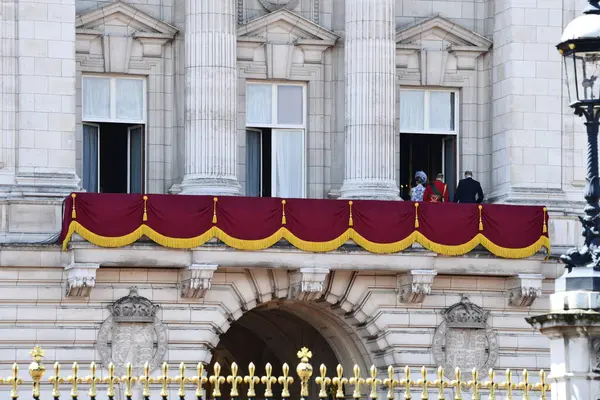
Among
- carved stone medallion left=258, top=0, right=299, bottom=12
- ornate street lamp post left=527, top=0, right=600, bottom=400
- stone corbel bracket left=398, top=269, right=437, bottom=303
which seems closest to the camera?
ornate street lamp post left=527, top=0, right=600, bottom=400

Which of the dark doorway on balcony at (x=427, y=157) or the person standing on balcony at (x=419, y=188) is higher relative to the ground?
the dark doorway on balcony at (x=427, y=157)

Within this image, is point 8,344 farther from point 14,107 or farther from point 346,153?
point 346,153

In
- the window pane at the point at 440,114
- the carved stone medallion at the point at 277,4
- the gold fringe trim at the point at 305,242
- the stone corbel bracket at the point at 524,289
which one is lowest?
the stone corbel bracket at the point at 524,289

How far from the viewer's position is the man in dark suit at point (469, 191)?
5225cm

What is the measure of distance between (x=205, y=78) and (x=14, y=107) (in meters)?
4.48

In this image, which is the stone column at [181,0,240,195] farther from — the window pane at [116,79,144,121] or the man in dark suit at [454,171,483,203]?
the man in dark suit at [454,171,483,203]

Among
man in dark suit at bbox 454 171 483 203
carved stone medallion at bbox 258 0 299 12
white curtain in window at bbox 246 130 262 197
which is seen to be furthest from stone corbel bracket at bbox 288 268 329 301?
carved stone medallion at bbox 258 0 299 12

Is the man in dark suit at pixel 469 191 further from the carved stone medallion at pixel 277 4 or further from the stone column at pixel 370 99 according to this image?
the carved stone medallion at pixel 277 4

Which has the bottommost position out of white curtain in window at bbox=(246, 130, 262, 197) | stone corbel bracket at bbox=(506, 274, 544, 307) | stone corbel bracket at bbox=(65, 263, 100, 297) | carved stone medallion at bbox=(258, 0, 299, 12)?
stone corbel bracket at bbox=(506, 274, 544, 307)

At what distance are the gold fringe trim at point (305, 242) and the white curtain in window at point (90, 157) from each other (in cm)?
374

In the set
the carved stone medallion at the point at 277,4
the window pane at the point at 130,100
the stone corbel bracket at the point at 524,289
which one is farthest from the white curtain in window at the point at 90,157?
the stone corbel bracket at the point at 524,289

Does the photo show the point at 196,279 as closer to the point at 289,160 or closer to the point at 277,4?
the point at 289,160

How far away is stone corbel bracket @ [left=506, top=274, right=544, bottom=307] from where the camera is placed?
5112cm

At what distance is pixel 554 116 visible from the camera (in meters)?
52.8
